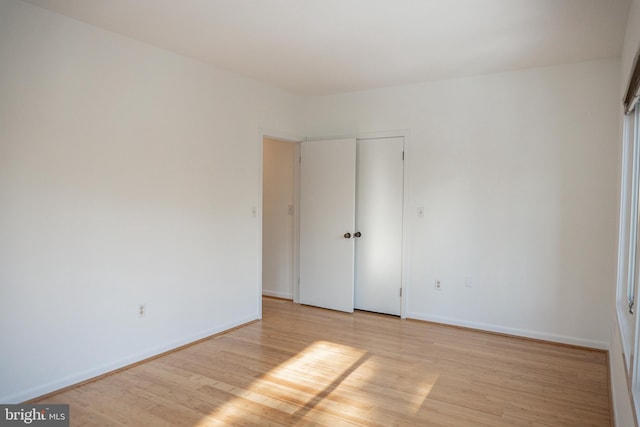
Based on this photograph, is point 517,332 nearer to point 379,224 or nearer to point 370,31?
point 379,224

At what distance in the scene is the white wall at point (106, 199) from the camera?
2576 millimetres

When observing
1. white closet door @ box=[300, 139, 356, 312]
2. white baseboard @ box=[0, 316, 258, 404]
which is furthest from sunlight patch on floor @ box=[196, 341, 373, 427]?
white closet door @ box=[300, 139, 356, 312]

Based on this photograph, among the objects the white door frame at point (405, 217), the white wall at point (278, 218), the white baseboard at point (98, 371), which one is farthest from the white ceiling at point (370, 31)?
the white baseboard at point (98, 371)

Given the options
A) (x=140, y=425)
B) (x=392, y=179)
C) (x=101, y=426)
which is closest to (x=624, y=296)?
(x=392, y=179)

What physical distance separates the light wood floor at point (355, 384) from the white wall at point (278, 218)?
1462 mm

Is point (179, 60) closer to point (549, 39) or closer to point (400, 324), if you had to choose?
point (549, 39)

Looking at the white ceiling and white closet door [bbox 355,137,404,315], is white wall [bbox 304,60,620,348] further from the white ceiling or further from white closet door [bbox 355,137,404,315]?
the white ceiling

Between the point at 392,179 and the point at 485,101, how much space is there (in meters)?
1.25

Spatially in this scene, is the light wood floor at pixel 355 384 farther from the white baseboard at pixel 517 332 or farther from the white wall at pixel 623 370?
the white wall at pixel 623 370

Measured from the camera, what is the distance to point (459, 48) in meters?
3.34

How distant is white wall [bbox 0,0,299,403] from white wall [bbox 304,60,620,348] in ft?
6.58

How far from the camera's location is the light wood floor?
8.14ft

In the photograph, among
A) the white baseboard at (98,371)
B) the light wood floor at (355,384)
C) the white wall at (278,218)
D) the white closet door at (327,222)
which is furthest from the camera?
the white wall at (278,218)

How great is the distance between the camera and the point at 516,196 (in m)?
3.93
